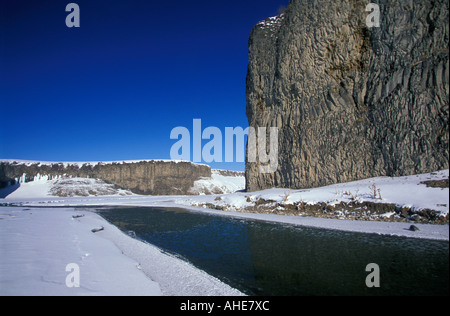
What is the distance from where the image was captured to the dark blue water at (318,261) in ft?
19.2

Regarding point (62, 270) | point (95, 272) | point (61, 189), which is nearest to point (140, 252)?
point (95, 272)

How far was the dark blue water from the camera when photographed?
5.84 metres

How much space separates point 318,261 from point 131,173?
116113 mm

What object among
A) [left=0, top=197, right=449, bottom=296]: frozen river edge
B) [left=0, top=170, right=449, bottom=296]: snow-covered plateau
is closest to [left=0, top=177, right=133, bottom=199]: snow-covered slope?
[left=0, top=170, right=449, bottom=296]: snow-covered plateau

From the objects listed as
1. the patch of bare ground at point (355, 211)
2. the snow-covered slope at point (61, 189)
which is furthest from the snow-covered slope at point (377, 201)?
the snow-covered slope at point (61, 189)

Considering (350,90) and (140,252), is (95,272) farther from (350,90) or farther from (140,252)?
(350,90)

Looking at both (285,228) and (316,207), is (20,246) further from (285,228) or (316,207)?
(316,207)

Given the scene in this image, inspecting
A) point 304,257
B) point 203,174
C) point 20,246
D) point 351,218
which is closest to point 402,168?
point 351,218

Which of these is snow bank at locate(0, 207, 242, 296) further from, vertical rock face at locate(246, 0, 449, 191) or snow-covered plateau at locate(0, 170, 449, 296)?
vertical rock face at locate(246, 0, 449, 191)

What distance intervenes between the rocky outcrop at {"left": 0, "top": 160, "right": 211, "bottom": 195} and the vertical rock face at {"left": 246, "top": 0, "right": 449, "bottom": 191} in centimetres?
8675

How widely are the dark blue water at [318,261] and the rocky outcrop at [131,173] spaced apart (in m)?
105

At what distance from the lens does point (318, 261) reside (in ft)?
26.1

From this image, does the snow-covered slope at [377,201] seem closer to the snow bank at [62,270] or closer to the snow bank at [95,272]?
the snow bank at [95,272]
